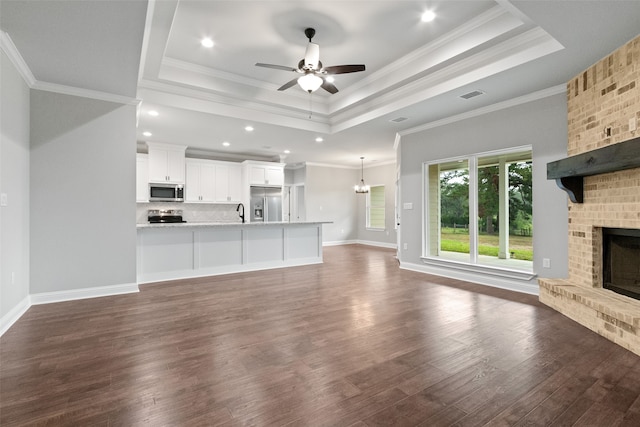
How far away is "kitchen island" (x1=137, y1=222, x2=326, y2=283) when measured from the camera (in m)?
5.02

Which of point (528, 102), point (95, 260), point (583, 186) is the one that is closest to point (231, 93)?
point (95, 260)

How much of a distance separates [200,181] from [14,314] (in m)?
5.40

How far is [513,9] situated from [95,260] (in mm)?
5469

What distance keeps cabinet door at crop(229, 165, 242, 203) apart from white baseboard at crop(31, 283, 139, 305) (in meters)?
4.65

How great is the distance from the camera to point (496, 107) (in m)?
4.71

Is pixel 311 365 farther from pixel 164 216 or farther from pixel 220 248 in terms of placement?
pixel 164 216

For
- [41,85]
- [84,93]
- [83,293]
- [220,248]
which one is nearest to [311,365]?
[83,293]

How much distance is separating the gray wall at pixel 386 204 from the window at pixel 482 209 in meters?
3.84

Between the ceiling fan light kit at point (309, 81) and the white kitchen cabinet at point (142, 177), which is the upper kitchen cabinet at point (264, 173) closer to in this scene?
the white kitchen cabinet at point (142, 177)

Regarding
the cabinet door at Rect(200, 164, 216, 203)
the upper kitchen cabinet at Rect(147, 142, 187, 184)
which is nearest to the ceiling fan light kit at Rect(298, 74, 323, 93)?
the upper kitchen cabinet at Rect(147, 142, 187, 184)

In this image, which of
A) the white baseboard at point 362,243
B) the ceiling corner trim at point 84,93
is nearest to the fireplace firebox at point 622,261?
the ceiling corner trim at point 84,93

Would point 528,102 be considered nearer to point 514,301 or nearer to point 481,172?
point 481,172

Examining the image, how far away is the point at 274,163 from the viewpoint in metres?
9.24

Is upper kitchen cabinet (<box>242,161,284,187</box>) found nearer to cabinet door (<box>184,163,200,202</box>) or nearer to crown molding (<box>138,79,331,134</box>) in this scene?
cabinet door (<box>184,163,200,202</box>)
